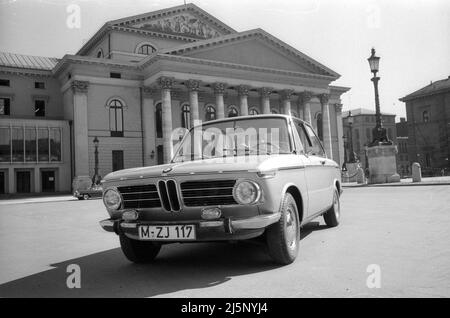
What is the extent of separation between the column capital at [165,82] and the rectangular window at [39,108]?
13330mm

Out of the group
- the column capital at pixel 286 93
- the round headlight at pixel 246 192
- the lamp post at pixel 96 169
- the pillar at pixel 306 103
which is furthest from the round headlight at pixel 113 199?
the pillar at pixel 306 103

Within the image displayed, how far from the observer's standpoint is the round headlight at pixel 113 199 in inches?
184

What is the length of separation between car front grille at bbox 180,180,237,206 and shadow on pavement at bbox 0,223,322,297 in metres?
0.77

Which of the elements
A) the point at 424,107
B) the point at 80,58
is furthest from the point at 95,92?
the point at 424,107

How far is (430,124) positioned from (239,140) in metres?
65.8

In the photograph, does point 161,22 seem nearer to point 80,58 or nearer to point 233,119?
point 80,58

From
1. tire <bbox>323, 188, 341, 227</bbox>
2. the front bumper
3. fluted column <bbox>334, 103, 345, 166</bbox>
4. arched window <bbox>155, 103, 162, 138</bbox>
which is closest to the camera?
the front bumper

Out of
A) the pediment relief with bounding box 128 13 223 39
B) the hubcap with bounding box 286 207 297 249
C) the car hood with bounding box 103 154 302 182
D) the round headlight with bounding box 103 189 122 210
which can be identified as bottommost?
the hubcap with bounding box 286 207 297 249

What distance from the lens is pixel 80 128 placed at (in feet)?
113

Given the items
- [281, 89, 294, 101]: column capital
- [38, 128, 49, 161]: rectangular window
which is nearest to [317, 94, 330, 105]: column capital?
[281, 89, 294, 101]: column capital

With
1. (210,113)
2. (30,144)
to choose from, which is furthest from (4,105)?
(210,113)

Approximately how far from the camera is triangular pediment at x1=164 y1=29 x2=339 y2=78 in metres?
37.4

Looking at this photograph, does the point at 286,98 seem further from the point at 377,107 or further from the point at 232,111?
the point at 377,107

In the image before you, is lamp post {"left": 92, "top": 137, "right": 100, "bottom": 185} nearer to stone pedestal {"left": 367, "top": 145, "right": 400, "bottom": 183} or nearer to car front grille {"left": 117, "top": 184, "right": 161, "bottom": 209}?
stone pedestal {"left": 367, "top": 145, "right": 400, "bottom": 183}
